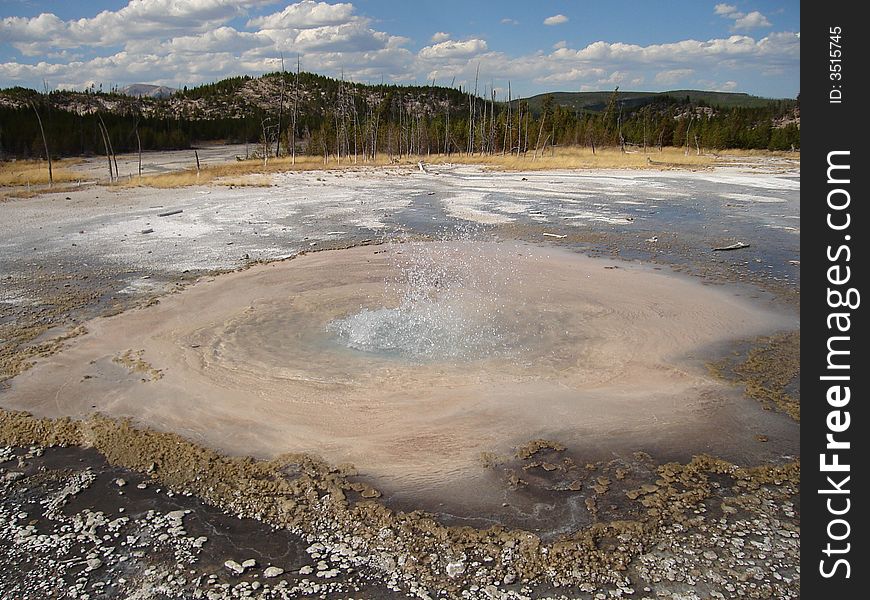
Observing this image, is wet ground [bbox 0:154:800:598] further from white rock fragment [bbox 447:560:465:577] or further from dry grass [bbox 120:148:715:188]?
dry grass [bbox 120:148:715:188]

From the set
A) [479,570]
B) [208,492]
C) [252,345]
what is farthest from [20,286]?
[479,570]

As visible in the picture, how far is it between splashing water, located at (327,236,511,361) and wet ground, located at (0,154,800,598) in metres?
2.62

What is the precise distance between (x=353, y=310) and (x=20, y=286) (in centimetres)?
620

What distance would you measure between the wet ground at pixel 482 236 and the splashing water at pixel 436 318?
8.61 ft

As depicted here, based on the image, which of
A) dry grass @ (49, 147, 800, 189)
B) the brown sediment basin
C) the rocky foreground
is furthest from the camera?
dry grass @ (49, 147, 800, 189)

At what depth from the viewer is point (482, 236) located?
16.2 metres

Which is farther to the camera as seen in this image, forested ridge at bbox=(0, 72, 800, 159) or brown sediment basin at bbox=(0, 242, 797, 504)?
forested ridge at bbox=(0, 72, 800, 159)

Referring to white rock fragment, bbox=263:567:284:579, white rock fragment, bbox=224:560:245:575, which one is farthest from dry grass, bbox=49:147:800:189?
white rock fragment, bbox=263:567:284:579

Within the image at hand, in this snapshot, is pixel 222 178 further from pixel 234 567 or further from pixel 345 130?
pixel 234 567

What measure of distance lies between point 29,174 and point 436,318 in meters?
34.2

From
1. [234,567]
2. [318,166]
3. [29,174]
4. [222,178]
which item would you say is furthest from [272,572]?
[318,166]

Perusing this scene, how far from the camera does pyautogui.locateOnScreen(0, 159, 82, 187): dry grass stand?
30.8m

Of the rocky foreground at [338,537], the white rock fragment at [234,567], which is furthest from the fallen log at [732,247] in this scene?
the white rock fragment at [234,567]
